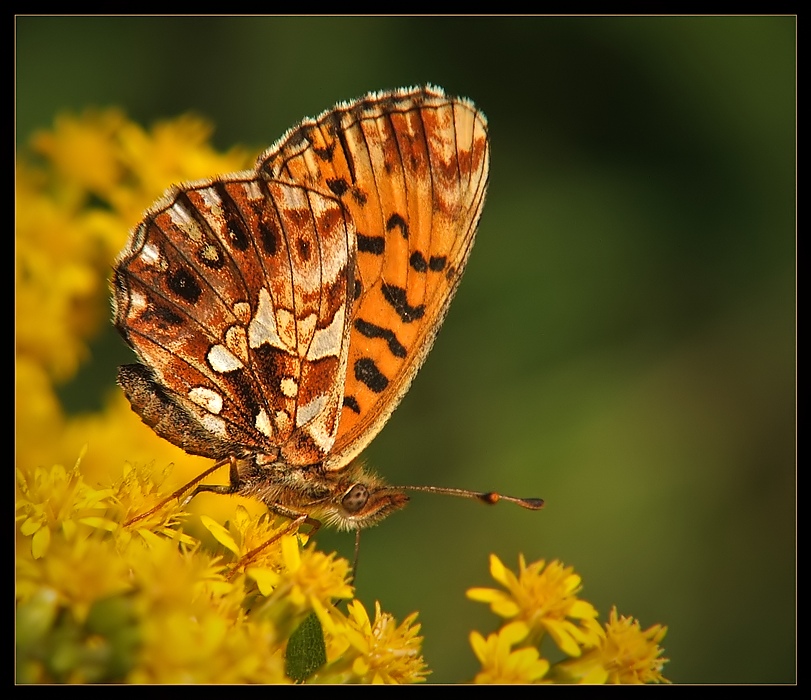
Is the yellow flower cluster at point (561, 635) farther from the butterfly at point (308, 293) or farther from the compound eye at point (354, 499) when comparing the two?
the compound eye at point (354, 499)

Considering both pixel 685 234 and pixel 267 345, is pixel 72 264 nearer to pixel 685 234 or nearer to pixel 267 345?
pixel 267 345

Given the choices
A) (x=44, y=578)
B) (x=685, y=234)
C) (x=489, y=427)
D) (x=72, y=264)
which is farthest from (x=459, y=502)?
(x=44, y=578)

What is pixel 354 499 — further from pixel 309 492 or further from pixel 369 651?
pixel 369 651

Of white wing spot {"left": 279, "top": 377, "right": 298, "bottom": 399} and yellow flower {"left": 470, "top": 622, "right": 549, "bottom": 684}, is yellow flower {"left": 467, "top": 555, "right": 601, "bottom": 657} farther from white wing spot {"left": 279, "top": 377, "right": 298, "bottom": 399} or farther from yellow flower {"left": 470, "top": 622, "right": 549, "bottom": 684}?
white wing spot {"left": 279, "top": 377, "right": 298, "bottom": 399}

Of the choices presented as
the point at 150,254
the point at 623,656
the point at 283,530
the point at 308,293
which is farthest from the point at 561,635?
the point at 150,254

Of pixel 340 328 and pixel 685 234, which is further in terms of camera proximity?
pixel 685 234

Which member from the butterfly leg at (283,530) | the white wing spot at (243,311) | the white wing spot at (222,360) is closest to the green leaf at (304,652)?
the butterfly leg at (283,530)
